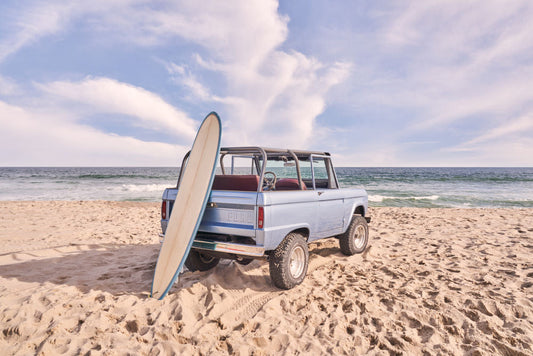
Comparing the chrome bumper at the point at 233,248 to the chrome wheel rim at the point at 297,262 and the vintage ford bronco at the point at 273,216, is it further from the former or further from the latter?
the chrome wheel rim at the point at 297,262

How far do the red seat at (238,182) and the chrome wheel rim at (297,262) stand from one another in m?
1.13

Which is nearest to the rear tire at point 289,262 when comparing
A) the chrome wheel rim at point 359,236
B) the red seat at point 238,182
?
the red seat at point 238,182

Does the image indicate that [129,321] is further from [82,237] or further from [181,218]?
[82,237]

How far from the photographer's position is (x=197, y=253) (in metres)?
5.06

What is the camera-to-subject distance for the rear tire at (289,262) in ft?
13.8

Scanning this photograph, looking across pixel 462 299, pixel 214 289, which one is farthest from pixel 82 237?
pixel 462 299

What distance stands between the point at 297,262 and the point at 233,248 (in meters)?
1.16

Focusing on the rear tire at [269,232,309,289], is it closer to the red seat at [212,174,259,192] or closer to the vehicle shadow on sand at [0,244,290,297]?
the vehicle shadow on sand at [0,244,290,297]

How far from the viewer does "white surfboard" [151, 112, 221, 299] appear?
4.12m

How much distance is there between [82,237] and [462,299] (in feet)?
28.2

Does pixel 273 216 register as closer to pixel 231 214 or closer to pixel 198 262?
pixel 231 214

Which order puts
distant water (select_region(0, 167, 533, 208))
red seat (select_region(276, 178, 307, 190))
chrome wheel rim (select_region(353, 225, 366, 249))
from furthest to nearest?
distant water (select_region(0, 167, 533, 208))
chrome wheel rim (select_region(353, 225, 366, 249))
red seat (select_region(276, 178, 307, 190))

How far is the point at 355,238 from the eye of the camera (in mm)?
6426

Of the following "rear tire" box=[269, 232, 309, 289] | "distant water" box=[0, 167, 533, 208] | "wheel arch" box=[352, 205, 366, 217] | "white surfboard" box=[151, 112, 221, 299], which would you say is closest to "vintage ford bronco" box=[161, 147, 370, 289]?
"rear tire" box=[269, 232, 309, 289]
